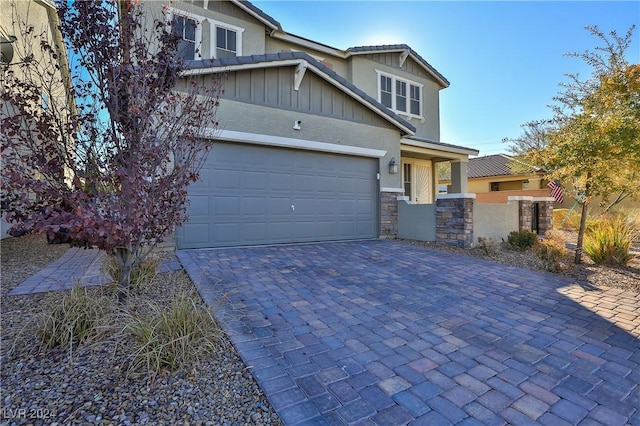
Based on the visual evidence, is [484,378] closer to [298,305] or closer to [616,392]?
[616,392]

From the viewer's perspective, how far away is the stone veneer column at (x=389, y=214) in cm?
946

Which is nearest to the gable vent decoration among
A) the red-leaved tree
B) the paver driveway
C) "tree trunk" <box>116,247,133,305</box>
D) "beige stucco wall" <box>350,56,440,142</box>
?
"beige stucco wall" <box>350,56,440,142</box>

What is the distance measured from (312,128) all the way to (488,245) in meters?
5.53

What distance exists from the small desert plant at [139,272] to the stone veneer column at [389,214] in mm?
6644

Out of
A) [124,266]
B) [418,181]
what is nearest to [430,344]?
[124,266]

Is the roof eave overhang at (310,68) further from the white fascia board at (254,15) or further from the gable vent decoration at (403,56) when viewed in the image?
the gable vent decoration at (403,56)

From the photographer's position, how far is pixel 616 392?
7.51ft

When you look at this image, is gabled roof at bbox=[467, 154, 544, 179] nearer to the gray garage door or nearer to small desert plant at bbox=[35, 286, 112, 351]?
the gray garage door

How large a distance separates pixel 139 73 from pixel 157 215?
1.42 m

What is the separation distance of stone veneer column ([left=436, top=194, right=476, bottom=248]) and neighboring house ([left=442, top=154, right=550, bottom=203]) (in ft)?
40.3

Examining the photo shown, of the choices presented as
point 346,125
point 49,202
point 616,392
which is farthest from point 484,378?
point 346,125

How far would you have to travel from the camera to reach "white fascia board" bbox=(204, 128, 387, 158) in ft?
23.5

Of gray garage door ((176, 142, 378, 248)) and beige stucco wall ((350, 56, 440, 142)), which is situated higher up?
beige stucco wall ((350, 56, 440, 142))

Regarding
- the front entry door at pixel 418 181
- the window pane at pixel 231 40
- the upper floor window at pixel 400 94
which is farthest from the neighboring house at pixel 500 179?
the window pane at pixel 231 40
